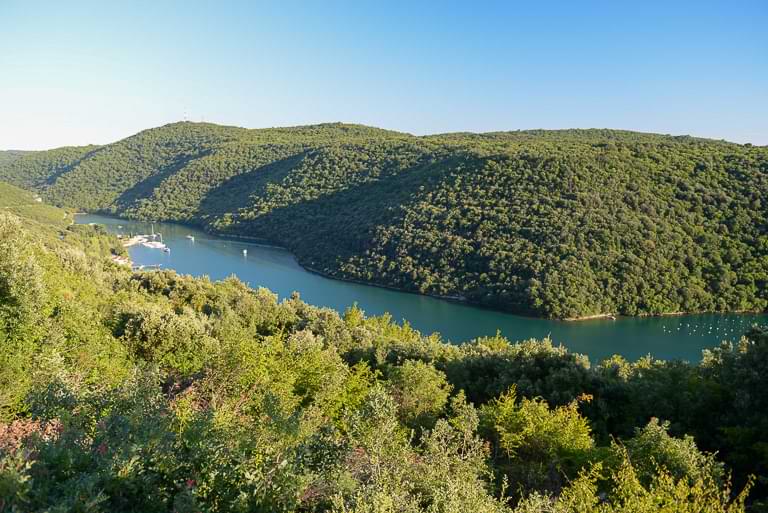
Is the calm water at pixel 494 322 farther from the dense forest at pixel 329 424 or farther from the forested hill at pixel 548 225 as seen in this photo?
the dense forest at pixel 329 424

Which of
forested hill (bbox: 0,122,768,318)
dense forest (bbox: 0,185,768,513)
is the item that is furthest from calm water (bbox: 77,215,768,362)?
dense forest (bbox: 0,185,768,513)

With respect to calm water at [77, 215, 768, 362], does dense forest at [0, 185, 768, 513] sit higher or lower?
higher

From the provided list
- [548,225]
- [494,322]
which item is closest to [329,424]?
[494,322]

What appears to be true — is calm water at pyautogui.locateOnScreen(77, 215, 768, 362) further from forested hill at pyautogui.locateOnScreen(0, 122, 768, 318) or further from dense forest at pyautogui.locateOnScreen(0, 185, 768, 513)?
dense forest at pyautogui.locateOnScreen(0, 185, 768, 513)

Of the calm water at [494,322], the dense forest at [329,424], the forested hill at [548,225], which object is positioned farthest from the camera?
the forested hill at [548,225]

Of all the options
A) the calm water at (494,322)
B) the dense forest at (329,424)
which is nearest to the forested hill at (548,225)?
the calm water at (494,322)

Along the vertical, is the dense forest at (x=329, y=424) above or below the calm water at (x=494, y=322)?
above
